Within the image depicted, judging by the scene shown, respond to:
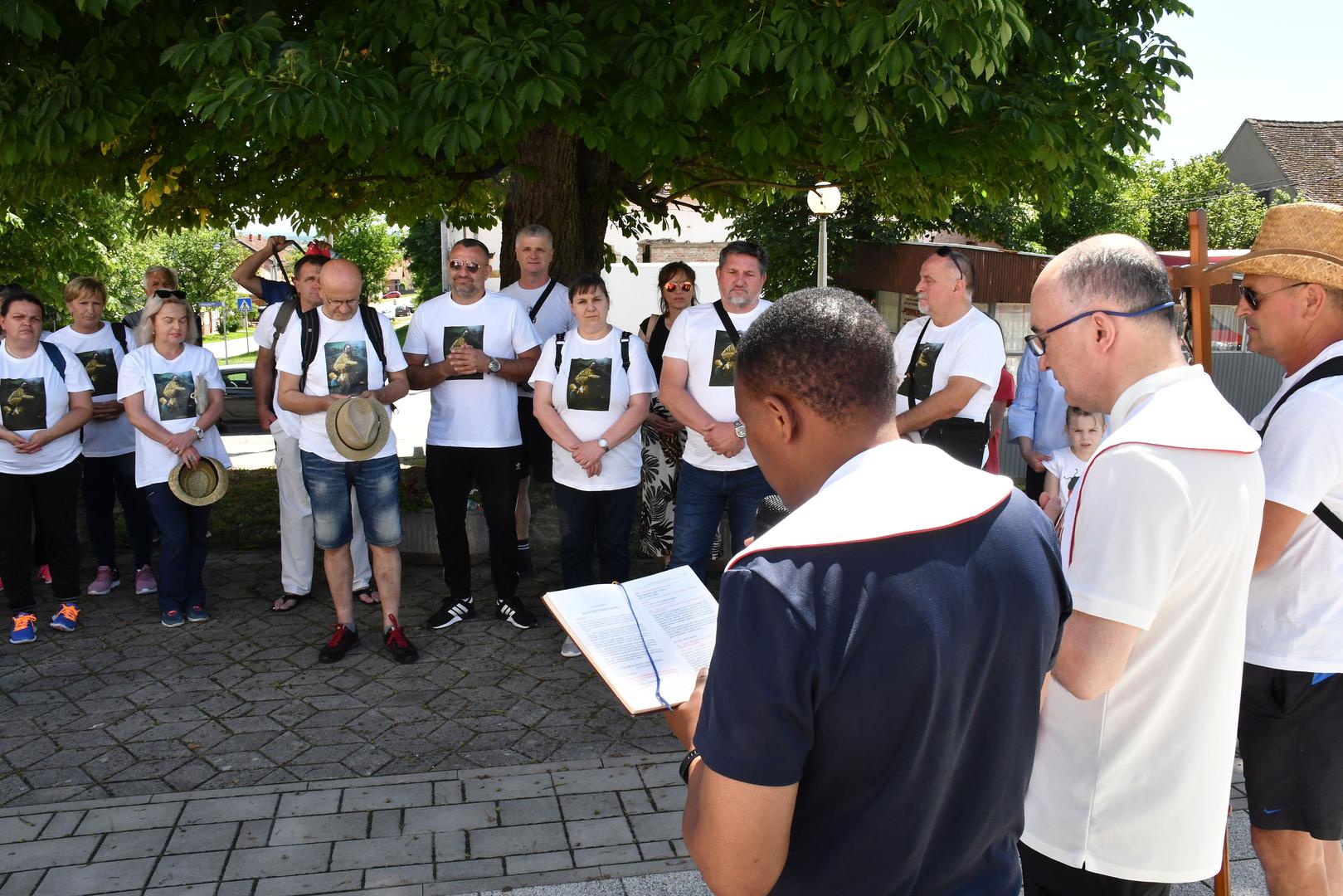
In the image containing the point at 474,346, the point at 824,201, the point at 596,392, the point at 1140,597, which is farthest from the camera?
the point at 824,201

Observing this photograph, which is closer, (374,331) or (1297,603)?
(1297,603)

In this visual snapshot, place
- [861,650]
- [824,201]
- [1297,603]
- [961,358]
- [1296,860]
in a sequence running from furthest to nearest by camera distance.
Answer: [824,201], [961,358], [1296,860], [1297,603], [861,650]

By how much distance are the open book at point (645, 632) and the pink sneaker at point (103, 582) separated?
5.57 m

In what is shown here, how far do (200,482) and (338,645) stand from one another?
4.45ft

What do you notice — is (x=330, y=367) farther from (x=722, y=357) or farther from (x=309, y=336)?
(x=722, y=357)

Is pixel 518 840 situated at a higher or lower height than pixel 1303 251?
lower

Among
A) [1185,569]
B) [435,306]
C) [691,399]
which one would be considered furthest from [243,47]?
[1185,569]

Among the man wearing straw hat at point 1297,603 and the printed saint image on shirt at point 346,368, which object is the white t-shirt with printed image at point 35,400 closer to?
the printed saint image on shirt at point 346,368

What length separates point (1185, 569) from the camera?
201 centimetres

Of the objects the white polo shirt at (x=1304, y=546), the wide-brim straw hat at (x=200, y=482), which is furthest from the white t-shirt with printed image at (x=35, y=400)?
the white polo shirt at (x=1304, y=546)

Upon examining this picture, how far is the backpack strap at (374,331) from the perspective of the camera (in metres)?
5.76

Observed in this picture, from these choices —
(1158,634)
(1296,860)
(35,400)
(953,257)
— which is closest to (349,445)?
(35,400)

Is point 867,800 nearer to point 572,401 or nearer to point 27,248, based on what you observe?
point 572,401

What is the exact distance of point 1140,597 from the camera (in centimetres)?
193
